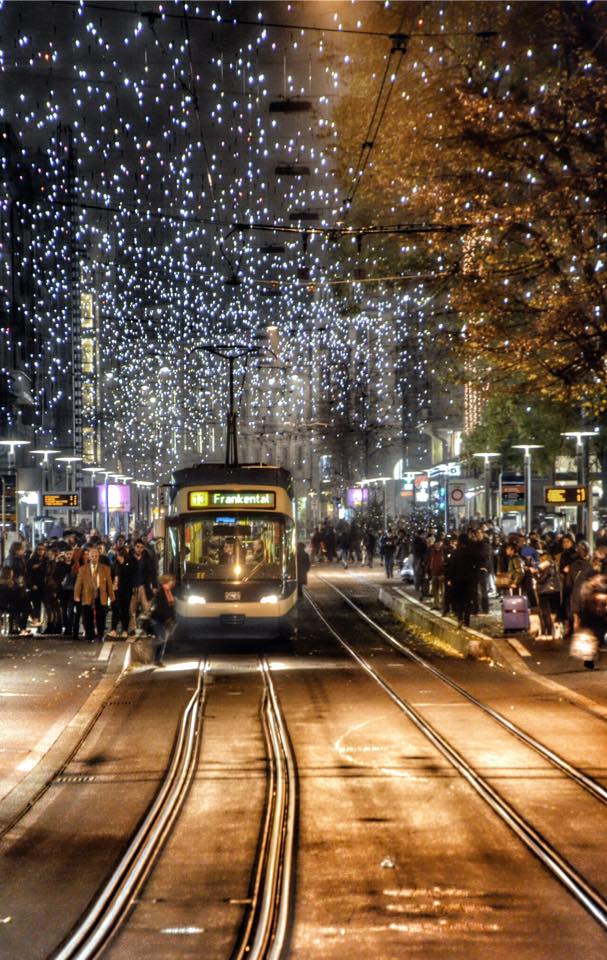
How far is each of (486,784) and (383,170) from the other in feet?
48.2

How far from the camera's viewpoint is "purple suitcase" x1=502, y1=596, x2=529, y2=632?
76.6 ft

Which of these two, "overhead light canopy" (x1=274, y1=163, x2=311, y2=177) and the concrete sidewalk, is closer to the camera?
the concrete sidewalk

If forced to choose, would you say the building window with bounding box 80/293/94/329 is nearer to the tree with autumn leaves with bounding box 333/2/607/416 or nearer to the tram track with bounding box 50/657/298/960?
the tree with autumn leaves with bounding box 333/2/607/416

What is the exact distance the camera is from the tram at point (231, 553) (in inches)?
953

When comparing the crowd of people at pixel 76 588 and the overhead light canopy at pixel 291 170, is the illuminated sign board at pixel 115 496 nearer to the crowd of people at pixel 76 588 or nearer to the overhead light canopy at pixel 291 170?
the overhead light canopy at pixel 291 170

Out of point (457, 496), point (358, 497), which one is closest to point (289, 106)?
point (457, 496)

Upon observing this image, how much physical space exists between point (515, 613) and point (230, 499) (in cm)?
543

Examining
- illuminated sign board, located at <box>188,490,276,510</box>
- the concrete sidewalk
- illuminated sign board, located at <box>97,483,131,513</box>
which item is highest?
illuminated sign board, located at <box>97,483,131,513</box>

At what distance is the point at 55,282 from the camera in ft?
269

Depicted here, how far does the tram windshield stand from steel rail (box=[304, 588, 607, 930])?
8.40m

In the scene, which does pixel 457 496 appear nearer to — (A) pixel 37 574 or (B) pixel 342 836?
(A) pixel 37 574

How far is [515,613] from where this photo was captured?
23.5 m

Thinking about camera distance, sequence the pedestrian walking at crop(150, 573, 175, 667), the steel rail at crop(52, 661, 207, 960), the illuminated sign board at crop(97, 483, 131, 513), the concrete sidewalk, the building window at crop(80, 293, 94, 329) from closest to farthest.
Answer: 1. the steel rail at crop(52, 661, 207, 960)
2. the concrete sidewalk
3. the pedestrian walking at crop(150, 573, 175, 667)
4. the illuminated sign board at crop(97, 483, 131, 513)
5. the building window at crop(80, 293, 94, 329)

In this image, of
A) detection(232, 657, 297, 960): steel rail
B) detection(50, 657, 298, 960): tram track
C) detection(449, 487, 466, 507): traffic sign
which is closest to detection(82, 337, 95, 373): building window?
detection(449, 487, 466, 507): traffic sign
